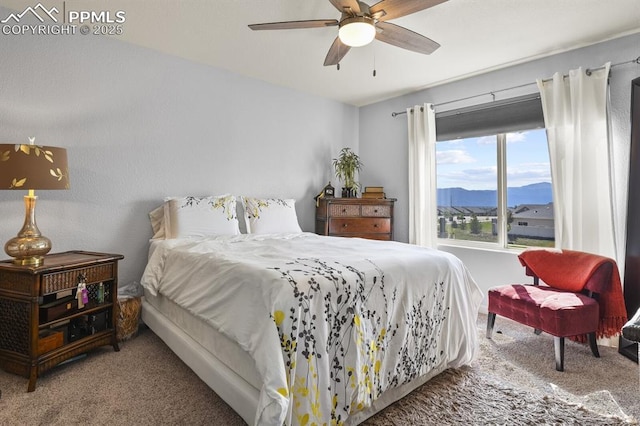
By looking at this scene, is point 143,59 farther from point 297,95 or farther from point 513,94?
point 513,94

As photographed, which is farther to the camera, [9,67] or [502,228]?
[502,228]

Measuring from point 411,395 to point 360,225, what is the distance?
7.40 ft

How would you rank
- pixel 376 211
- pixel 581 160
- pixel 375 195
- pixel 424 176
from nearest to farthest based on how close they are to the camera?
pixel 581 160, pixel 424 176, pixel 376 211, pixel 375 195

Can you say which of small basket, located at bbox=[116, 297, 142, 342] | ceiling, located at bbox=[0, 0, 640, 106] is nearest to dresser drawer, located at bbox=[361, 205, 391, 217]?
ceiling, located at bbox=[0, 0, 640, 106]

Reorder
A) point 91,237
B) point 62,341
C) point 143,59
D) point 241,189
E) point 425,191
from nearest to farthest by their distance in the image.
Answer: point 62,341 → point 91,237 → point 143,59 → point 241,189 → point 425,191

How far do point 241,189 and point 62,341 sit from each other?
1998 millimetres

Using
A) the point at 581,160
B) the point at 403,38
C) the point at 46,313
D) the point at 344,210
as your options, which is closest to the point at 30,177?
the point at 46,313

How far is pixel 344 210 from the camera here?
389 centimetres

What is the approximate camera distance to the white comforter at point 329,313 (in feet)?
4.34

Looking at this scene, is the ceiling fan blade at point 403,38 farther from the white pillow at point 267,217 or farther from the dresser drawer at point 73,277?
the dresser drawer at point 73,277

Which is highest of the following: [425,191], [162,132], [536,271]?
[162,132]

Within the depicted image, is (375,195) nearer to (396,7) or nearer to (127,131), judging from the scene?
(396,7)

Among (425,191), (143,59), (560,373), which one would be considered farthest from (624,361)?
(143,59)

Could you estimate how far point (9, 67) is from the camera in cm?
233
